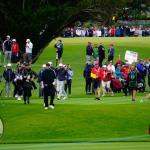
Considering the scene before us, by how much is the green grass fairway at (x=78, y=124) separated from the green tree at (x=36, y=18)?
18.3 metres

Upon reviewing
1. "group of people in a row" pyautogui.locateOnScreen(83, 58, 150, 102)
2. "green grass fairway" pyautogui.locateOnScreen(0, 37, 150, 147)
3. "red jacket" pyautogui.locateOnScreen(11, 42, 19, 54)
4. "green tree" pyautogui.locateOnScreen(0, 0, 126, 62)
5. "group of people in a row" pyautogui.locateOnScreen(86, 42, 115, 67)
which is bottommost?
"green grass fairway" pyautogui.locateOnScreen(0, 37, 150, 147)

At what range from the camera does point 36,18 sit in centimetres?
5453

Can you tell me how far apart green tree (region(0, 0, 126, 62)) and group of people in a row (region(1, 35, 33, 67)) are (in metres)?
1.30

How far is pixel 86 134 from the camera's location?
88.5 ft

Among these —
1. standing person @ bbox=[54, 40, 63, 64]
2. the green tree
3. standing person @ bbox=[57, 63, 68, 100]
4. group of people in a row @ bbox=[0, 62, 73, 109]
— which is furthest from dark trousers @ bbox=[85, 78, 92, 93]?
the green tree

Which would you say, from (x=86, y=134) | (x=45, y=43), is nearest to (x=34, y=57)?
(x=45, y=43)

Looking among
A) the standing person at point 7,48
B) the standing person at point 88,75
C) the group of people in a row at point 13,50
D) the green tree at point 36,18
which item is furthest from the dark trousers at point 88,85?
the green tree at point 36,18

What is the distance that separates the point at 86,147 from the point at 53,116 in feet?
27.0

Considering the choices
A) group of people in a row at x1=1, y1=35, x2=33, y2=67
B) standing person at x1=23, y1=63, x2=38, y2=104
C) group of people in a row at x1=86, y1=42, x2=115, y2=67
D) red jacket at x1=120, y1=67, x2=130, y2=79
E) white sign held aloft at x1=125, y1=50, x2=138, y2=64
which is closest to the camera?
standing person at x1=23, y1=63, x2=38, y2=104

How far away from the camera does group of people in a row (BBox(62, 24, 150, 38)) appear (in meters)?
90.8

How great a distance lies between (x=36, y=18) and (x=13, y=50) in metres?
4.78

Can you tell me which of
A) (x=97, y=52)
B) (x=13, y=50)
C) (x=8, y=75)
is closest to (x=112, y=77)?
(x=8, y=75)

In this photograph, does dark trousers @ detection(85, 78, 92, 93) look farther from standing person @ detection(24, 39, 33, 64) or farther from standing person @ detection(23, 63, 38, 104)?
standing person @ detection(24, 39, 33, 64)

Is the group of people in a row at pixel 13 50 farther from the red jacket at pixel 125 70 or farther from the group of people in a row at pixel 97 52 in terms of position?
the red jacket at pixel 125 70
